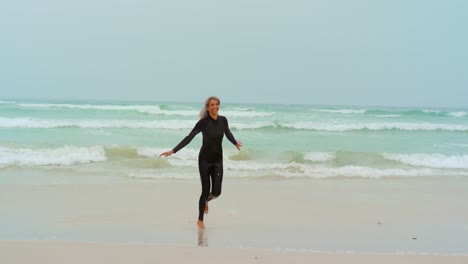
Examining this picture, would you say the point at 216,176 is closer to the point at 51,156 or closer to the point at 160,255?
the point at 160,255

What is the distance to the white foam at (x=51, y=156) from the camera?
12.5 metres

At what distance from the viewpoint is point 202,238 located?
5.95 m

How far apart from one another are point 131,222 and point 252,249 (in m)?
2.19

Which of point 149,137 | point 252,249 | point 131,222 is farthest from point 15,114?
point 252,249

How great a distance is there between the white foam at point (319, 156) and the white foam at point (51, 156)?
240 inches

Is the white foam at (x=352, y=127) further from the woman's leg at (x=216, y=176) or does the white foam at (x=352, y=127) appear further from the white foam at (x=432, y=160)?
the woman's leg at (x=216, y=176)

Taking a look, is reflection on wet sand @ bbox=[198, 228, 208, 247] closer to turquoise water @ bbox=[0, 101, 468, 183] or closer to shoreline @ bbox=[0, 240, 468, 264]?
shoreline @ bbox=[0, 240, 468, 264]

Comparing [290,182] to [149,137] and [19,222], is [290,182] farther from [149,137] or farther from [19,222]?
[149,137]

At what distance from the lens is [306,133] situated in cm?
2339

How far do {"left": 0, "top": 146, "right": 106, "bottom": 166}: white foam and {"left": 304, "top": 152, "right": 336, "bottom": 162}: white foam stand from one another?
Result: 20.0 feet

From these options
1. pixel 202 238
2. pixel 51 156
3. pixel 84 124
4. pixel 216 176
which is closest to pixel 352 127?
pixel 84 124

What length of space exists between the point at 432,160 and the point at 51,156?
37.0 feet

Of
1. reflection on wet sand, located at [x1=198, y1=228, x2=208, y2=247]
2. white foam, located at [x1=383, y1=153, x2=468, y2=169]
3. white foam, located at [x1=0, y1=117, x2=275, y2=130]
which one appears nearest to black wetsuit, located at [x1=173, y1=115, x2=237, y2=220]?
reflection on wet sand, located at [x1=198, y1=228, x2=208, y2=247]

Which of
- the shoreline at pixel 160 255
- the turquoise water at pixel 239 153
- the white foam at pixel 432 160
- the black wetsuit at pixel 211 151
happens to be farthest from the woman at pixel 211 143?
the white foam at pixel 432 160
